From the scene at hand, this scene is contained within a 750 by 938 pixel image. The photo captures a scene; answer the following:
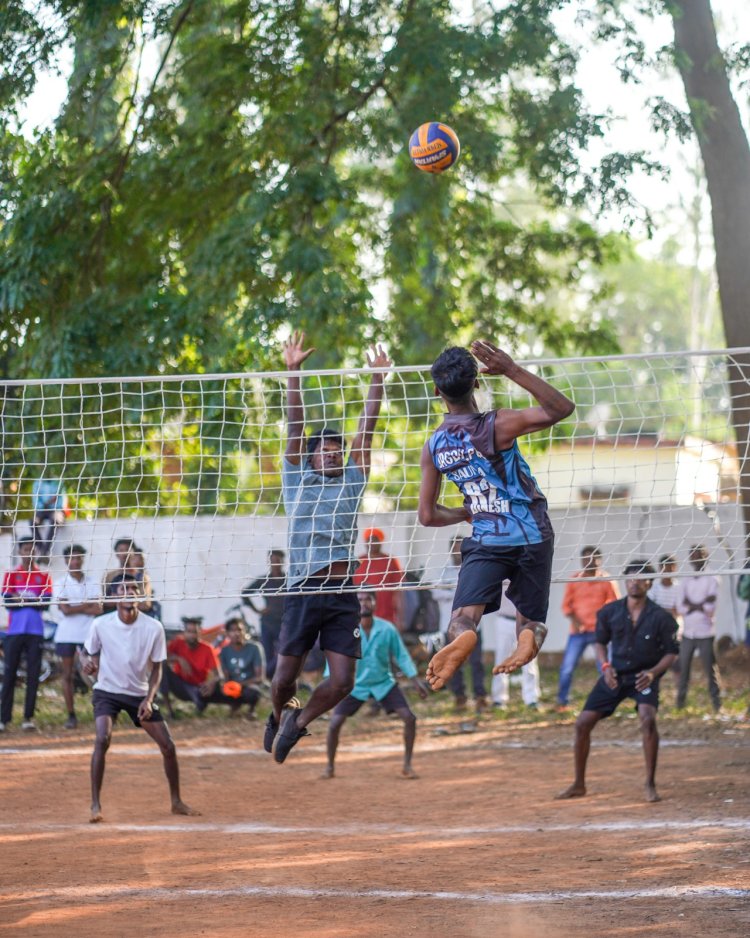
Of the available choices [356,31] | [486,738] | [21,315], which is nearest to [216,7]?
[356,31]

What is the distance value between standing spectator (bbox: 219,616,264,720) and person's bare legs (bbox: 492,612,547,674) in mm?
9155

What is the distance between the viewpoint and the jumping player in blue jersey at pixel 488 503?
592cm

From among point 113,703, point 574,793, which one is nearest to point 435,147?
point 113,703

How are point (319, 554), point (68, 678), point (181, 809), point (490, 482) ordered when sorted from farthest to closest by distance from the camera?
point (68, 678), point (181, 809), point (319, 554), point (490, 482)

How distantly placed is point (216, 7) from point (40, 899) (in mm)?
11765

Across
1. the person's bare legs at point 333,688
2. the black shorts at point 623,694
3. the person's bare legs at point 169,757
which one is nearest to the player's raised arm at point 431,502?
the person's bare legs at point 333,688

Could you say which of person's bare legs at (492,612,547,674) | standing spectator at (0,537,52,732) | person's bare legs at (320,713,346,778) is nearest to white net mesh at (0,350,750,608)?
standing spectator at (0,537,52,732)

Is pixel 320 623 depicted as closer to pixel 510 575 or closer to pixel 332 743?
pixel 510 575

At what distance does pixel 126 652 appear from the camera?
9.13m

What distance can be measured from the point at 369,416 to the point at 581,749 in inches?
171

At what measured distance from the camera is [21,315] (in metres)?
14.4

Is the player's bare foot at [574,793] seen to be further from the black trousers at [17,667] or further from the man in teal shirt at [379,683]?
the black trousers at [17,667]

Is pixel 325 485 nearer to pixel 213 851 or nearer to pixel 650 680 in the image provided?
pixel 213 851

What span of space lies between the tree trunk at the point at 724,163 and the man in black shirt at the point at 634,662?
16.5 feet
